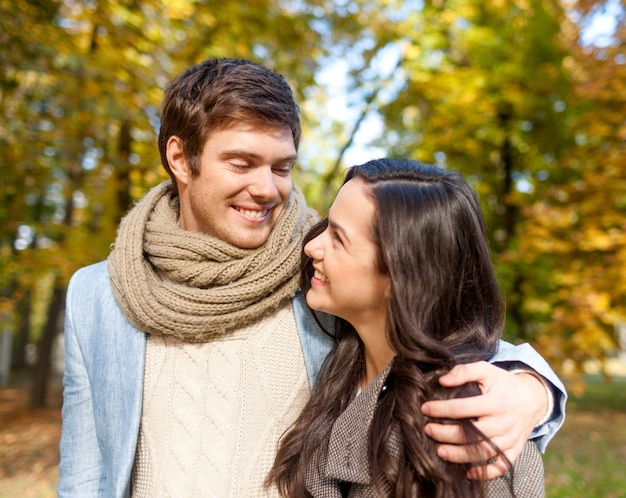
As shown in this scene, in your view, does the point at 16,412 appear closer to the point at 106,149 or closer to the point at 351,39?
the point at 106,149

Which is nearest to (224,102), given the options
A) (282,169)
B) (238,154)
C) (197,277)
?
(238,154)

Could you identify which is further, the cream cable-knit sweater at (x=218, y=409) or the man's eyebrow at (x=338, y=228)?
the cream cable-knit sweater at (x=218, y=409)

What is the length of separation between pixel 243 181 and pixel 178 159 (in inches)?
14.8

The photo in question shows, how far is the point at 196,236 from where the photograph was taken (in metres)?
2.02

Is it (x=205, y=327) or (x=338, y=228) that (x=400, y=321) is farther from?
(x=205, y=327)

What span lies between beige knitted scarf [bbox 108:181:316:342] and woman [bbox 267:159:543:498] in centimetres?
30

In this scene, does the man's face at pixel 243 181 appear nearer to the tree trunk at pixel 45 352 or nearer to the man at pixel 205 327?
the man at pixel 205 327

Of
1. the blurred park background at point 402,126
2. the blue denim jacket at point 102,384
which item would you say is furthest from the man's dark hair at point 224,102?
the blurred park background at point 402,126

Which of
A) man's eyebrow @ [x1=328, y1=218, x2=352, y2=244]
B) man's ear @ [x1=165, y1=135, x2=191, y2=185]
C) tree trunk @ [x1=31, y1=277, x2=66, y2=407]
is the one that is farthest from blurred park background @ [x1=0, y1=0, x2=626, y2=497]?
man's eyebrow @ [x1=328, y1=218, x2=352, y2=244]

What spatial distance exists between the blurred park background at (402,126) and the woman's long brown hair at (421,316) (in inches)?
182

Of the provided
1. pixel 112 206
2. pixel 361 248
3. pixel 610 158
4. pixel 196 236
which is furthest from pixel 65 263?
pixel 610 158

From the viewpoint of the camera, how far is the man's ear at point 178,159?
2180mm

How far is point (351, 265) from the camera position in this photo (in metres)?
1.59

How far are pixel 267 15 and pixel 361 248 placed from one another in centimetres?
530
